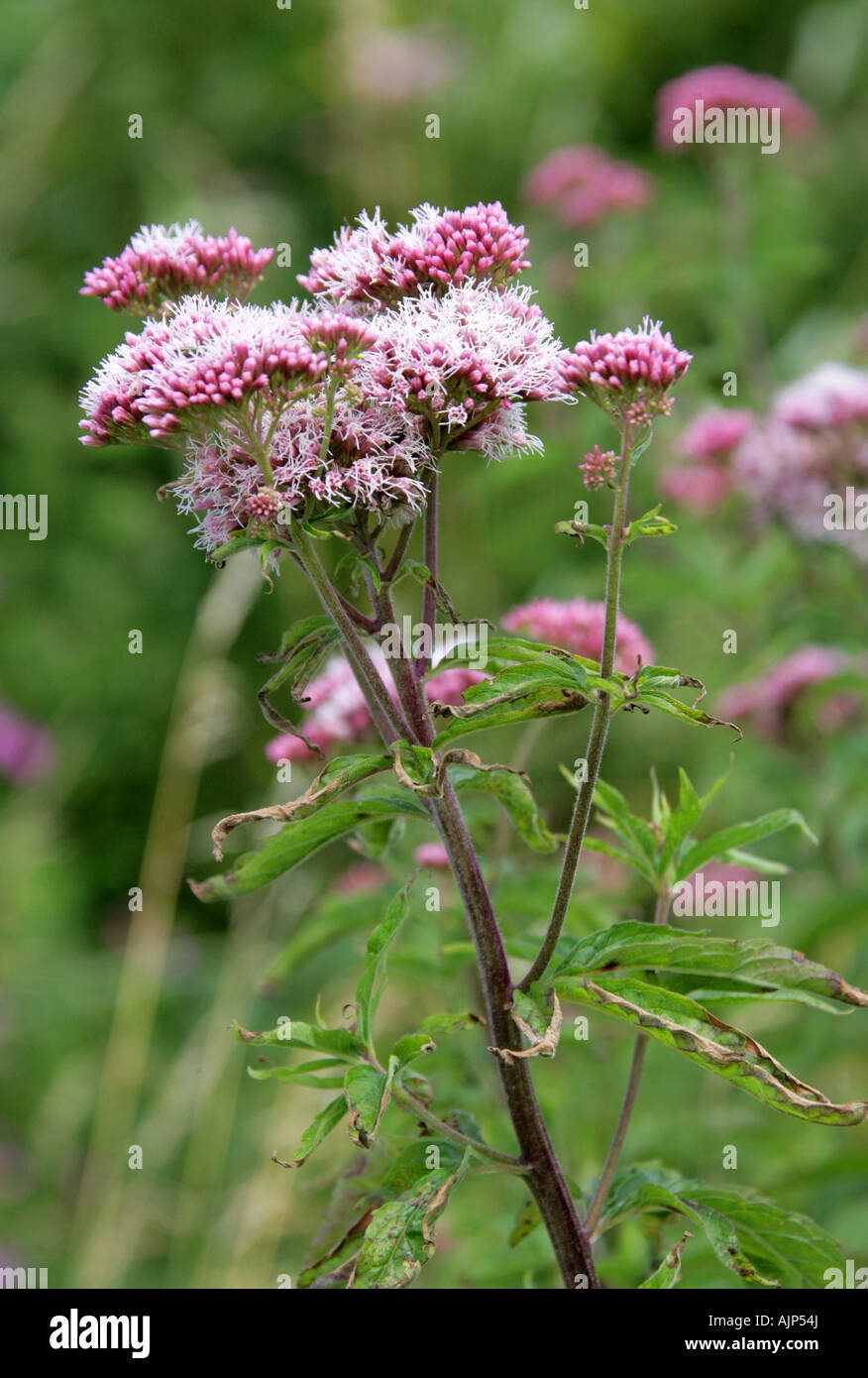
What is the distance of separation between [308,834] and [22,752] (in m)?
3.27

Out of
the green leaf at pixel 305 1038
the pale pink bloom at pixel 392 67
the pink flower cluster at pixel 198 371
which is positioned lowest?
the green leaf at pixel 305 1038

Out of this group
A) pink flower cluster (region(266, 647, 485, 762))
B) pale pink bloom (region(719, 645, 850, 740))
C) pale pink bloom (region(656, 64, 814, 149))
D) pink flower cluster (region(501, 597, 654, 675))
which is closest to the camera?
pink flower cluster (region(501, 597, 654, 675))

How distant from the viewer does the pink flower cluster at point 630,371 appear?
4.04ft

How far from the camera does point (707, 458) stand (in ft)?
9.87

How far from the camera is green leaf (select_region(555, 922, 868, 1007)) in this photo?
1.18 m

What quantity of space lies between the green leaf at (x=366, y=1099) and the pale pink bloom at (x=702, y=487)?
2184 mm

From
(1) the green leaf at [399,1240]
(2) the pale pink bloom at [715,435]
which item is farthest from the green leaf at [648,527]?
(2) the pale pink bloom at [715,435]

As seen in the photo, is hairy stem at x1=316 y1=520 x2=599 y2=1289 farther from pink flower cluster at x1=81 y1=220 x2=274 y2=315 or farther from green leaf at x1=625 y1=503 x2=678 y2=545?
pink flower cluster at x1=81 y1=220 x2=274 y2=315

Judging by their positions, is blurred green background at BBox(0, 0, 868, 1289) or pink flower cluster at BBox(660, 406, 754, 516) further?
pink flower cluster at BBox(660, 406, 754, 516)

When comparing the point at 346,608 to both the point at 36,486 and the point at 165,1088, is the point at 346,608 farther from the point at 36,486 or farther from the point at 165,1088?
the point at 36,486

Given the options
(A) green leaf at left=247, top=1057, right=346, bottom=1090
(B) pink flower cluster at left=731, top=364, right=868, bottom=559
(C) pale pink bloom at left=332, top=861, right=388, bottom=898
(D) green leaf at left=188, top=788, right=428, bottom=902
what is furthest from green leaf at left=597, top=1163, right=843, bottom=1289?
(B) pink flower cluster at left=731, top=364, right=868, bottom=559

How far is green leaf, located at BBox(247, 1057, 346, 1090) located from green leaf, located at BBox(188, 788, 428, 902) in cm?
20

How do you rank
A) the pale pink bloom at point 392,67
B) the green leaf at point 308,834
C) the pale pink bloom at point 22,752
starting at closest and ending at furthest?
the green leaf at point 308,834
the pale pink bloom at point 22,752
the pale pink bloom at point 392,67

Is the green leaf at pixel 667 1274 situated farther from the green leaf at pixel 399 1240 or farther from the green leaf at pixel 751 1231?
the green leaf at pixel 399 1240
